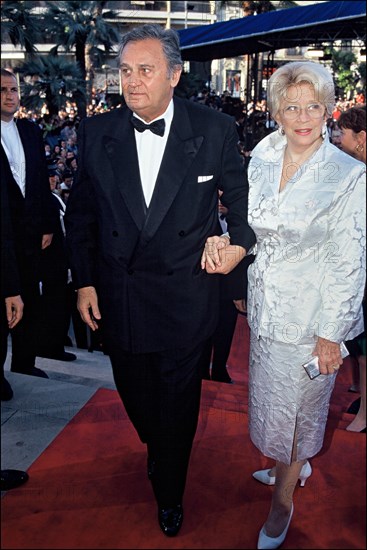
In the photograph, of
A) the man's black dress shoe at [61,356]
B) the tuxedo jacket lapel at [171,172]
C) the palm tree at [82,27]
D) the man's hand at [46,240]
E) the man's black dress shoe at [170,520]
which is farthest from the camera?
the palm tree at [82,27]

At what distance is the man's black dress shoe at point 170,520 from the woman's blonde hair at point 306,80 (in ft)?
4.76

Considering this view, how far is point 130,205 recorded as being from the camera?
6.14ft

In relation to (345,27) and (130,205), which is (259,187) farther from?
(345,27)

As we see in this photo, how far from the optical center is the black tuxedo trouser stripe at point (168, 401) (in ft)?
6.58

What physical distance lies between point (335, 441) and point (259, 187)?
1.27 meters

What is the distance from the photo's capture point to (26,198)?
10.2 ft

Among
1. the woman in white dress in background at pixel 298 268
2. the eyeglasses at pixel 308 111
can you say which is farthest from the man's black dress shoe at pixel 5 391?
the eyeglasses at pixel 308 111

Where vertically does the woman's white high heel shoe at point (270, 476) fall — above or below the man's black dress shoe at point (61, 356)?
above

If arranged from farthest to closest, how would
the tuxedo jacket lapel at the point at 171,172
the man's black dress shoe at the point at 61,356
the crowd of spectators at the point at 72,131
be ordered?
1. the crowd of spectators at the point at 72,131
2. the man's black dress shoe at the point at 61,356
3. the tuxedo jacket lapel at the point at 171,172

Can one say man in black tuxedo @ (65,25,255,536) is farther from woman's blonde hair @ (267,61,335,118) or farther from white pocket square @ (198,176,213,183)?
woman's blonde hair @ (267,61,335,118)

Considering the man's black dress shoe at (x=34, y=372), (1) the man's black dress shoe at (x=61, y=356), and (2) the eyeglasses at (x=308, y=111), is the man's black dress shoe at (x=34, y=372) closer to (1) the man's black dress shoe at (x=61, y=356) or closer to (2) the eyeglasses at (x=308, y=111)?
(1) the man's black dress shoe at (x=61, y=356)

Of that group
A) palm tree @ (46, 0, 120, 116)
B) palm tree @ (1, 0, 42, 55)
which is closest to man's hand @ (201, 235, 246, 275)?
palm tree @ (1, 0, 42, 55)

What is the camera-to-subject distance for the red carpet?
6.36ft

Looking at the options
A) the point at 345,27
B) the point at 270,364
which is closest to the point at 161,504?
the point at 270,364
